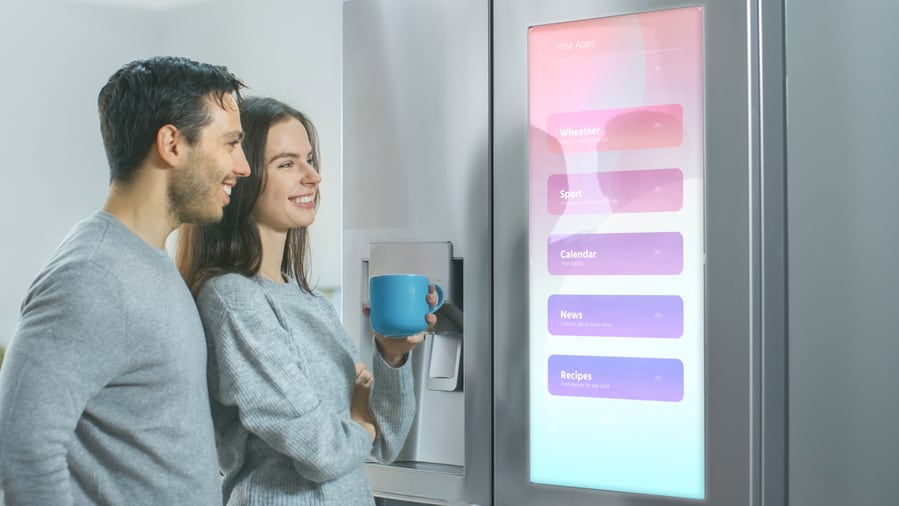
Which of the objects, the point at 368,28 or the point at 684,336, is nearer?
the point at 684,336

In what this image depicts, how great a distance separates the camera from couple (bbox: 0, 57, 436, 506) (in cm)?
80

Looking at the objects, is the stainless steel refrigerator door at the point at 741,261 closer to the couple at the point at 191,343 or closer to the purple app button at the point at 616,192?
the purple app button at the point at 616,192

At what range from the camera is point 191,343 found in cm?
92

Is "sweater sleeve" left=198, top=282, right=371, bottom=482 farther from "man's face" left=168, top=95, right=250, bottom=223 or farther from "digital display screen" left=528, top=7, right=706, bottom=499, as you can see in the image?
"digital display screen" left=528, top=7, right=706, bottom=499

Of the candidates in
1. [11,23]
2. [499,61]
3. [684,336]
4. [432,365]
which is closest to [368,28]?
[499,61]

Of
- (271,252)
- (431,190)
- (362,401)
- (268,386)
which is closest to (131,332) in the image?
(268,386)

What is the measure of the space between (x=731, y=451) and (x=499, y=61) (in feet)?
2.11

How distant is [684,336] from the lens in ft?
3.40

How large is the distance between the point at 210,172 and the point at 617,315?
58cm

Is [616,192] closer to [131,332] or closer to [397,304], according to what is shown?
[397,304]

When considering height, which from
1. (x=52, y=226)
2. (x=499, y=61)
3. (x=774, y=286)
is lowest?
(x=774, y=286)

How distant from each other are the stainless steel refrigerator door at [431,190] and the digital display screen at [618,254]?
85mm

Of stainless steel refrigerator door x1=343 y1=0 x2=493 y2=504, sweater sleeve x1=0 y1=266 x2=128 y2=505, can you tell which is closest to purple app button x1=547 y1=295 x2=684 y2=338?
stainless steel refrigerator door x1=343 y1=0 x2=493 y2=504

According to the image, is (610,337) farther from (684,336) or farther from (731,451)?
(731,451)
